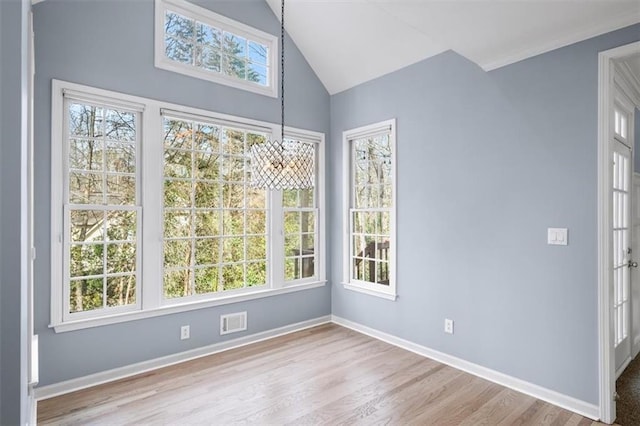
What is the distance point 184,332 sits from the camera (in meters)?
3.41

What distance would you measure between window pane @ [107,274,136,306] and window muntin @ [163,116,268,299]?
0.94 ft

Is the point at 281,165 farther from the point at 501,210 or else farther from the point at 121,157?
the point at 501,210

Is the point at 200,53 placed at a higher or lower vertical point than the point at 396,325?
higher

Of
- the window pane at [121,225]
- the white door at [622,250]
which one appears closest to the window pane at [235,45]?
the window pane at [121,225]

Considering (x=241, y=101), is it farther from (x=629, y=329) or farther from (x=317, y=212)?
(x=629, y=329)

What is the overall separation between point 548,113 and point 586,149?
0.39m

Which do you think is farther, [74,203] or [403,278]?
[403,278]

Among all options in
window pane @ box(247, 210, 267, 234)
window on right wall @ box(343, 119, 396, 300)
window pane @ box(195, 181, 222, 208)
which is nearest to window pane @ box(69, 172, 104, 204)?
window pane @ box(195, 181, 222, 208)

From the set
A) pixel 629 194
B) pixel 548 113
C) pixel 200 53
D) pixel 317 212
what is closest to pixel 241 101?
pixel 200 53

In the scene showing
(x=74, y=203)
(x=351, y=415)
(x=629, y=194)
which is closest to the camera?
(x=351, y=415)

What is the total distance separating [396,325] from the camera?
3.83 meters

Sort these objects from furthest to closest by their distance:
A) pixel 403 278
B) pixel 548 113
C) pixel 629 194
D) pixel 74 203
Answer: pixel 403 278
pixel 629 194
pixel 74 203
pixel 548 113

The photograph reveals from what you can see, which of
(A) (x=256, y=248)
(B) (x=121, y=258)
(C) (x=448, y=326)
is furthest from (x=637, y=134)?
(B) (x=121, y=258)

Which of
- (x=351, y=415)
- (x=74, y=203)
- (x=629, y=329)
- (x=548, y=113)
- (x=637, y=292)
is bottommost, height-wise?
(x=351, y=415)
